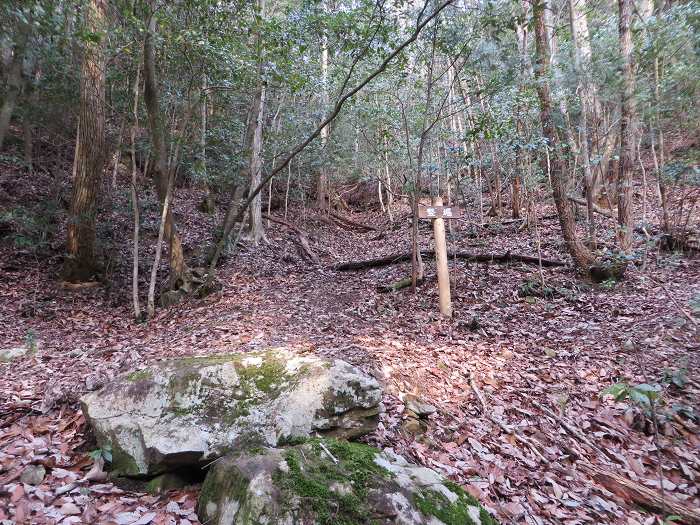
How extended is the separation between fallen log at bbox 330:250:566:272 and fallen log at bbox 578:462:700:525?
5099mm

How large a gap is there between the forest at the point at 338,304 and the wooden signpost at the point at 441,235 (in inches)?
1.6

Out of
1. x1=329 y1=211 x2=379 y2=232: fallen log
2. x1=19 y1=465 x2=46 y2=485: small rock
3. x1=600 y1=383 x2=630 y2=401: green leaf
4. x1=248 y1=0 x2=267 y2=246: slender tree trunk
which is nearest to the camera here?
x1=19 y1=465 x2=46 y2=485: small rock

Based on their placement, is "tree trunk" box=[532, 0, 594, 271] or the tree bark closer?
the tree bark

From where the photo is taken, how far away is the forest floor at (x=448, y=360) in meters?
3.34

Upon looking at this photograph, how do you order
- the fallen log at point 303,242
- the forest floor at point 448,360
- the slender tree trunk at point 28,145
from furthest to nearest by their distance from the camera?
the fallen log at point 303,242, the slender tree trunk at point 28,145, the forest floor at point 448,360

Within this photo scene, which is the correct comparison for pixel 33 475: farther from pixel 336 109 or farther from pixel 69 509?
pixel 336 109

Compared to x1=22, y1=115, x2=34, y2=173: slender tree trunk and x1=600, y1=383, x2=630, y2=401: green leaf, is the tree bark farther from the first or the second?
x1=22, y1=115, x2=34, y2=173: slender tree trunk

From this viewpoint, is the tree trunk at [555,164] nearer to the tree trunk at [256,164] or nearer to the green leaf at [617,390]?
the green leaf at [617,390]

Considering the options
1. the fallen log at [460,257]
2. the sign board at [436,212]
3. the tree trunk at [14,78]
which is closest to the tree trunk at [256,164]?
the fallen log at [460,257]

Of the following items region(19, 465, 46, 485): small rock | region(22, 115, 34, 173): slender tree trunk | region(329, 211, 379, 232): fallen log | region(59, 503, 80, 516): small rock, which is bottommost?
region(59, 503, 80, 516): small rock

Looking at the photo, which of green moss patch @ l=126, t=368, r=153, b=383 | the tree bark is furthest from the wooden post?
green moss patch @ l=126, t=368, r=153, b=383

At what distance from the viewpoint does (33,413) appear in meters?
3.91

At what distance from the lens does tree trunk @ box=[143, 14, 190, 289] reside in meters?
7.41

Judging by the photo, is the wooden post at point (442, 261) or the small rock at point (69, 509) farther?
the wooden post at point (442, 261)
